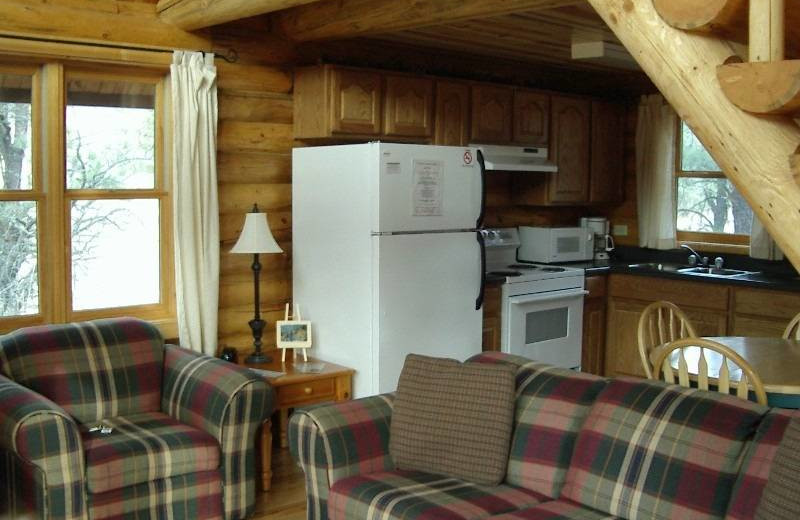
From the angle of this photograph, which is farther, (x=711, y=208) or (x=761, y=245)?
(x=711, y=208)

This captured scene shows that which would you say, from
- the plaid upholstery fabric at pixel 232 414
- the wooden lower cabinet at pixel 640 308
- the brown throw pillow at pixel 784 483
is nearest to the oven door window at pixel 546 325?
the wooden lower cabinet at pixel 640 308

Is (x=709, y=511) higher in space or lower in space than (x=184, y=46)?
lower

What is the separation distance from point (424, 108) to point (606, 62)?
1.21m

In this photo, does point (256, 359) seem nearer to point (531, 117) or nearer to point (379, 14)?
point (379, 14)

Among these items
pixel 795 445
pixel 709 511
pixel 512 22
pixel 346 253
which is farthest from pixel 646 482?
pixel 512 22

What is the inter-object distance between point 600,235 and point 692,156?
850 mm

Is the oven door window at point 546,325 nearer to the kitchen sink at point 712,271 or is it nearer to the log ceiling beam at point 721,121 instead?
the kitchen sink at point 712,271

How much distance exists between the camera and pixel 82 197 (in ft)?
14.6

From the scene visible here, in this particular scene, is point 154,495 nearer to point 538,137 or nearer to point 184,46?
point 184,46

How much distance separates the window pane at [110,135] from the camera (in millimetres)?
4445

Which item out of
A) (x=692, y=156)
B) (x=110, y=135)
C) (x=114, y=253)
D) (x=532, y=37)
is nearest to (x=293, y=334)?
(x=114, y=253)

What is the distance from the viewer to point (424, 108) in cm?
532

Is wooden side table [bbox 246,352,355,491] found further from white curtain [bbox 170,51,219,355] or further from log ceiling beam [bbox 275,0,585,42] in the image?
log ceiling beam [bbox 275,0,585,42]

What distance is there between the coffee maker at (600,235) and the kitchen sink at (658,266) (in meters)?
0.30
